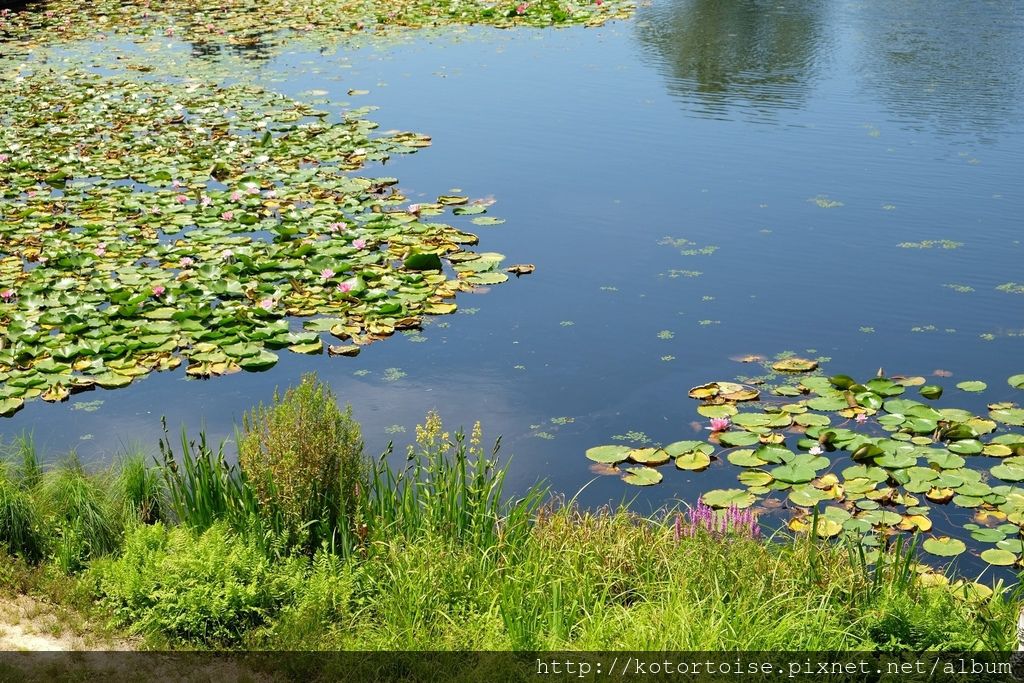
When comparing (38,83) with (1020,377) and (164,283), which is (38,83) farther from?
(1020,377)

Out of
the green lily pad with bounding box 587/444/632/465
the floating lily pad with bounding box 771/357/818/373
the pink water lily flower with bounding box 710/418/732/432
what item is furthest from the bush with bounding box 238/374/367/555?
the floating lily pad with bounding box 771/357/818/373

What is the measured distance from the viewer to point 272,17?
1938 centimetres

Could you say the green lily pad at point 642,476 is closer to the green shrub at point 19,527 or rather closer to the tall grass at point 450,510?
the tall grass at point 450,510

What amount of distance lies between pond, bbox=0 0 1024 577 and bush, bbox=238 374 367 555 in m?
0.96

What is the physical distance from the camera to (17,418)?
240 inches

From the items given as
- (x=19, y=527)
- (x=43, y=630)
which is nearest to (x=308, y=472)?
(x=43, y=630)

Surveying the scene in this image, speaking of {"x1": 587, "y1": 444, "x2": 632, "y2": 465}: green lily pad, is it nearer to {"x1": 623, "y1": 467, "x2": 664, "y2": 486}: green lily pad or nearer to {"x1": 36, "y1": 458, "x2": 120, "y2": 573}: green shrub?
{"x1": 623, "y1": 467, "x2": 664, "y2": 486}: green lily pad

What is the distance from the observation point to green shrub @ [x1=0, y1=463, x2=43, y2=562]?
4.70 m

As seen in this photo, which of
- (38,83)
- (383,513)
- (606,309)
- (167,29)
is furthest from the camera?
(167,29)

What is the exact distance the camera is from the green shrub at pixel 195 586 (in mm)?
4145

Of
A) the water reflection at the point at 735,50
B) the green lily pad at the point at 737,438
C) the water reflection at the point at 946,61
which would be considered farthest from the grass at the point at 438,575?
the water reflection at the point at 735,50

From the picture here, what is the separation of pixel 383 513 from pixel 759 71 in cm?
1117

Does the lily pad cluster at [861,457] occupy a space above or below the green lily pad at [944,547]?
above

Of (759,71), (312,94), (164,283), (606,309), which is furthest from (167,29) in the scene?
(606,309)
